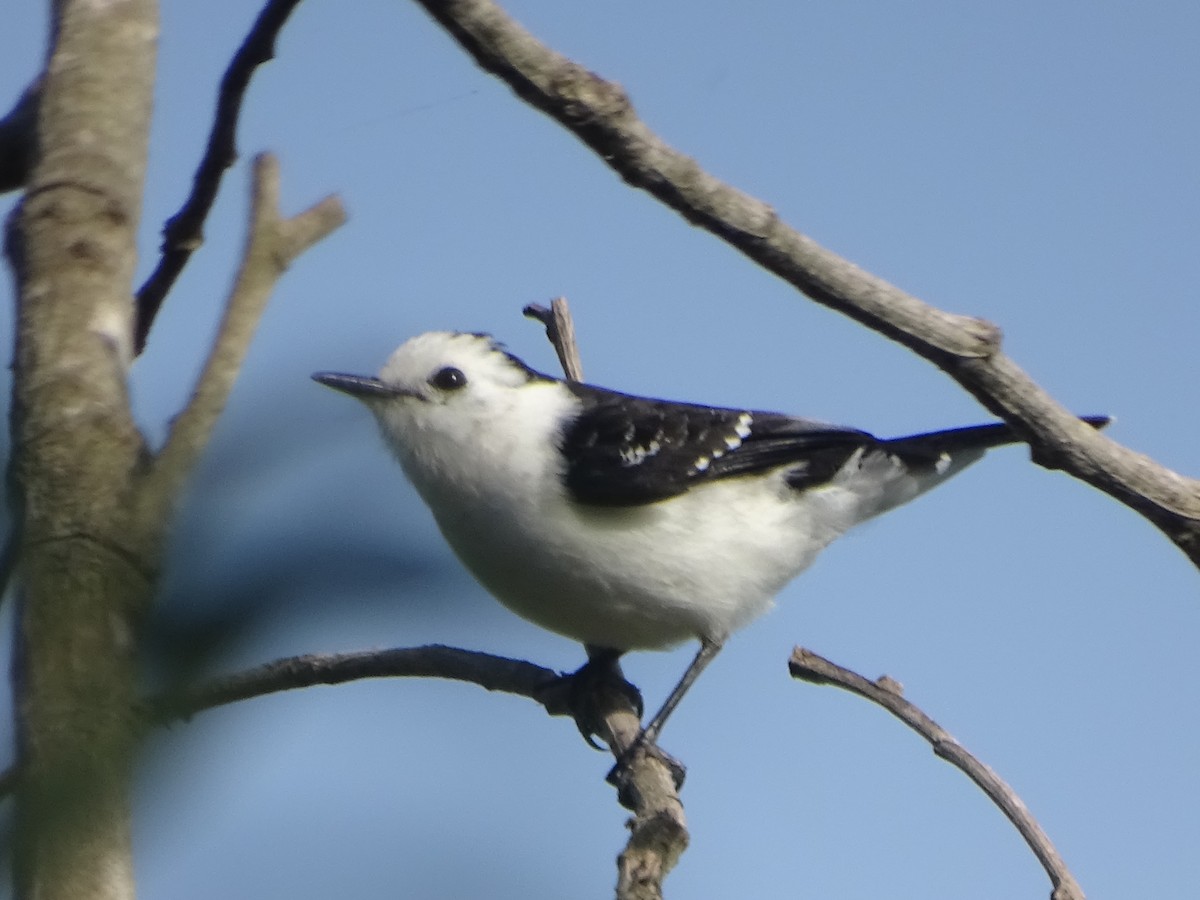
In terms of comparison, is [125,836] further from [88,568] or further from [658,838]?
[658,838]

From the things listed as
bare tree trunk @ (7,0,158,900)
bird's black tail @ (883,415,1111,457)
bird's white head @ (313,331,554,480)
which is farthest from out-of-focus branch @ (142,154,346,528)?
bird's black tail @ (883,415,1111,457)

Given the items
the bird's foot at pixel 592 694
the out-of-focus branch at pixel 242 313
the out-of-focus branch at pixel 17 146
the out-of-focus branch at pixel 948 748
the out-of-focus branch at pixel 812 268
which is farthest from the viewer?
the bird's foot at pixel 592 694

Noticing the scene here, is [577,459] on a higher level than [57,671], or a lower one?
lower

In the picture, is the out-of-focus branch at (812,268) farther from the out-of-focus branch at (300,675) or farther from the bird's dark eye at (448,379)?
the bird's dark eye at (448,379)

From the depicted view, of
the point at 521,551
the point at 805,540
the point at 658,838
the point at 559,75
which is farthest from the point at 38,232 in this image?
the point at 805,540

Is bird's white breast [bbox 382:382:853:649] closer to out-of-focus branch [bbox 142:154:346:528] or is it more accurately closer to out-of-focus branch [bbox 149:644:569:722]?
out-of-focus branch [bbox 149:644:569:722]

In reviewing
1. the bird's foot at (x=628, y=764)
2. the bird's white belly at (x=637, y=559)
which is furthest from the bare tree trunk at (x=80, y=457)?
the bird's white belly at (x=637, y=559)
